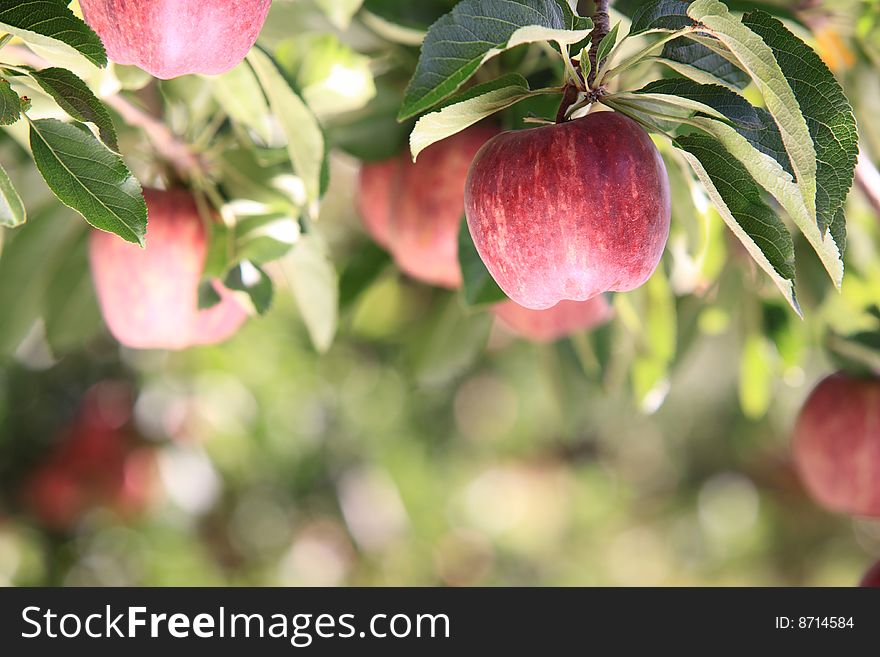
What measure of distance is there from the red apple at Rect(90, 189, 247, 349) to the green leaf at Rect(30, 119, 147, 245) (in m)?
0.25

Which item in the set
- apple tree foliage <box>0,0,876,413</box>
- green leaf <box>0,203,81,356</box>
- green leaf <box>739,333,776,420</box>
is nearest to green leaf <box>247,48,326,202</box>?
apple tree foliage <box>0,0,876,413</box>

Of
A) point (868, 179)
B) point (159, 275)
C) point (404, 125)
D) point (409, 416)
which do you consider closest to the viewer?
point (868, 179)

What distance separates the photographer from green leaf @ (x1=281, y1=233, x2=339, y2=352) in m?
0.83

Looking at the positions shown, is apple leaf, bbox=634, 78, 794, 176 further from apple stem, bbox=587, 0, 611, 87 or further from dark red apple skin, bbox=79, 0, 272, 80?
dark red apple skin, bbox=79, 0, 272, 80

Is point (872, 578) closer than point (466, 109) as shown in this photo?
No

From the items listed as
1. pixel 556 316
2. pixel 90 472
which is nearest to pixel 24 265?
pixel 556 316

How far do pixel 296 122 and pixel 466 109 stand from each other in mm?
208

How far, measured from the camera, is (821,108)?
1.57ft

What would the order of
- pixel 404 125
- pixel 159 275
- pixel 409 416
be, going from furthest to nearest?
pixel 409 416 < pixel 404 125 < pixel 159 275

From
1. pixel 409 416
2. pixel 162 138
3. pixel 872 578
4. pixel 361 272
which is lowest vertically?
pixel 409 416

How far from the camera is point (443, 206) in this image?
0.85 meters

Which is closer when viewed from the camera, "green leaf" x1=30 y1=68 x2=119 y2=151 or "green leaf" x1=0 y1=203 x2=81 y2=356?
"green leaf" x1=30 y1=68 x2=119 y2=151

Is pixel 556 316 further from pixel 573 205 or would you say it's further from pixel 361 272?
pixel 573 205

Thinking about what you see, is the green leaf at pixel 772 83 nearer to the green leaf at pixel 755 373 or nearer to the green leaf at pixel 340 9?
the green leaf at pixel 340 9
